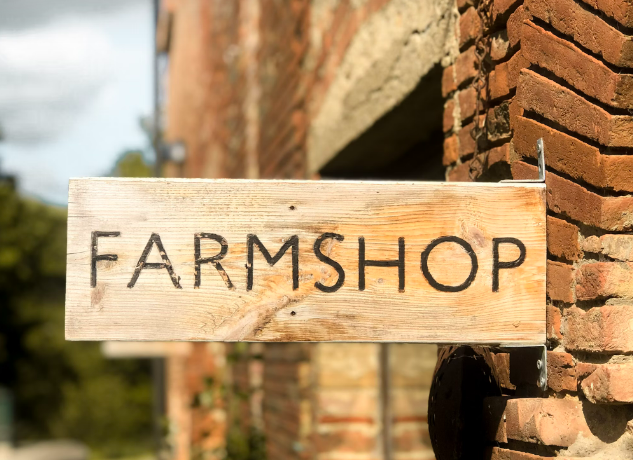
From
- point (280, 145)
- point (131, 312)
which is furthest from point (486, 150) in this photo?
point (280, 145)

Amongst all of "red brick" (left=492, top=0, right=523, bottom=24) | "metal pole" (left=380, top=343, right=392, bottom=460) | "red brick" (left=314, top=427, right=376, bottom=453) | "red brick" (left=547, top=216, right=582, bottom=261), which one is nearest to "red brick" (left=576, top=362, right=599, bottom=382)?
"red brick" (left=547, top=216, right=582, bottom=261)

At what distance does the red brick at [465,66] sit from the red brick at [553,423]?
0.89 m

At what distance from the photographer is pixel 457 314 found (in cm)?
165

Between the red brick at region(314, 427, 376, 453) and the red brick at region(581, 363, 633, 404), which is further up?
the red brick at region(581, 363, 633, 404)

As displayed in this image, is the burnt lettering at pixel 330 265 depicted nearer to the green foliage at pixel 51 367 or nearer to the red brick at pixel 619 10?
the red brick at pixel 619 10

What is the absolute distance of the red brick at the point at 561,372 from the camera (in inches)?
66.2

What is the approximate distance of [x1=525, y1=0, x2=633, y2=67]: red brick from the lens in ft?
5.64

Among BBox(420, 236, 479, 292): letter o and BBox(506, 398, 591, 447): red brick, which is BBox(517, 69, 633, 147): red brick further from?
BBox(506, 398, 591, 447): red brick

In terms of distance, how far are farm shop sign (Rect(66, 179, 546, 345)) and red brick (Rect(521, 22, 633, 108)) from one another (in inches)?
Result: 10.6

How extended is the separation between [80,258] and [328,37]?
7.50ft

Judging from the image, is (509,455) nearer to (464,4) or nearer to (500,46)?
(500,46)

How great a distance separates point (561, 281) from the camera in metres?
1.73

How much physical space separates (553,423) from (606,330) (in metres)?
0.22

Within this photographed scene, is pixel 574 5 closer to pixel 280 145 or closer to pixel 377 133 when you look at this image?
pixel 377 133
